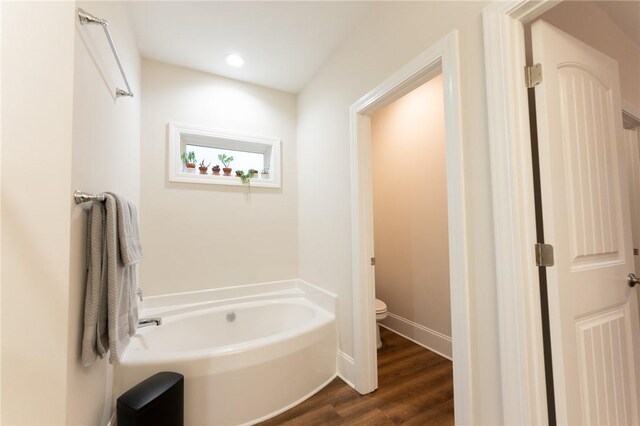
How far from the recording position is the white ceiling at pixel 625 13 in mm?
1549

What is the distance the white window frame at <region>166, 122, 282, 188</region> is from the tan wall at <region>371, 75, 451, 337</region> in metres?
1.26

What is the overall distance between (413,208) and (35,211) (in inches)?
103

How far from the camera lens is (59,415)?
857mm

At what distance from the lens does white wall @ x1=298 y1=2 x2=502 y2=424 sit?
1058 mm

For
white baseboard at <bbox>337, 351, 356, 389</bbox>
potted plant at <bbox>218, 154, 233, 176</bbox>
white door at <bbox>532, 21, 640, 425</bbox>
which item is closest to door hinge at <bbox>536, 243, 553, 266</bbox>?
white door at <bbox>532, 21, 640, 425</bbox>

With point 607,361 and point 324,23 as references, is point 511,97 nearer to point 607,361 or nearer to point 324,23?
point 607,361

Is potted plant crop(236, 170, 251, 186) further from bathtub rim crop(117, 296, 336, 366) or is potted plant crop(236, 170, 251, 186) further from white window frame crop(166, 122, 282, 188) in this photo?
bathtub rim crop(117, 296, 336, 366)

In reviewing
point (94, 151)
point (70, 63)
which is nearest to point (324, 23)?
point (70, 63)

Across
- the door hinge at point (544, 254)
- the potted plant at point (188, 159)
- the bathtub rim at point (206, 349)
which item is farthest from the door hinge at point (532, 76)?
the potted plant at point (188, 159)

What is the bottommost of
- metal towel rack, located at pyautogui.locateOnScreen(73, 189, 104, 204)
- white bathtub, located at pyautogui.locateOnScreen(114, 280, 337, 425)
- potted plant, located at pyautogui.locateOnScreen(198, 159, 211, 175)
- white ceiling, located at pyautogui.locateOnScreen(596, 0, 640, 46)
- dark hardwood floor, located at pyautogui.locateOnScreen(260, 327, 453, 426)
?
dark hardwood floor, located at pyautogui.locateOnScreen(260, 327, 453, 426)

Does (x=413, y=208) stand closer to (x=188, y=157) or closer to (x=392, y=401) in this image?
(x=392, y=401)

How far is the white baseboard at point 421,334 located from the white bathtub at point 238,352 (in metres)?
1.00

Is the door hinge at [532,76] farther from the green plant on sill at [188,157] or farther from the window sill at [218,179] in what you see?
the green plant on sill at [188,157]

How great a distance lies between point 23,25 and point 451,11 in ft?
5.67
